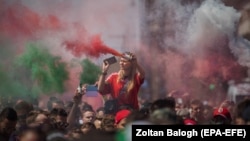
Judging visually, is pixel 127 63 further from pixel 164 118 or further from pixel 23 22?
pixel 164 118

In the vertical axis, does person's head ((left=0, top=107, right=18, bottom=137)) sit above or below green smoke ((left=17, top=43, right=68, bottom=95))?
below

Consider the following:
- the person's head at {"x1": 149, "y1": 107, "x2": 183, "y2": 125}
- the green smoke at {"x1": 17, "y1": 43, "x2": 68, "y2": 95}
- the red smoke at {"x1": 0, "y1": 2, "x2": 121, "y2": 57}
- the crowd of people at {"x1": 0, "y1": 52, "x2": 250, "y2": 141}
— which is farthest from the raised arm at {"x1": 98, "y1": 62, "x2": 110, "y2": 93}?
the person's head at {"x1": 149, "y1": 107, "x2": 183, "y2": 125}

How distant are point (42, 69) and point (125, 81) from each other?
1162 mm

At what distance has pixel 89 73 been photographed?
7238 mm

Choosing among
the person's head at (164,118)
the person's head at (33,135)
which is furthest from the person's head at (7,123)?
the person's head at (164,118)

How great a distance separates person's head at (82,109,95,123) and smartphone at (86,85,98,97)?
1.47ft

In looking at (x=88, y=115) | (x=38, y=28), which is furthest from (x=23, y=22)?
(x=88, y=115)

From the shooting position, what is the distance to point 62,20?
7434 millimetres

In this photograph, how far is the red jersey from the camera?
Answer: 23.4 feet

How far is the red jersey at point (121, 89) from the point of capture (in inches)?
281

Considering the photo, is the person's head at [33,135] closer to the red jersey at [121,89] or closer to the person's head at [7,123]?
the person's head at [7,123]

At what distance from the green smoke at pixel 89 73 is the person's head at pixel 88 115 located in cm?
61

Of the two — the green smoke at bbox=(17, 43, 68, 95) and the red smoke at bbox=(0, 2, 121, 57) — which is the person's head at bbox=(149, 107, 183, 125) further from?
the green smoke at bbox=(17, 43, 68, 95)

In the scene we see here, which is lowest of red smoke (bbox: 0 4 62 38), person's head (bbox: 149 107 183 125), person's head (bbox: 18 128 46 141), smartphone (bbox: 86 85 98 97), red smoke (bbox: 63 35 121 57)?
person's head (bbox: 18 128 46 141)
